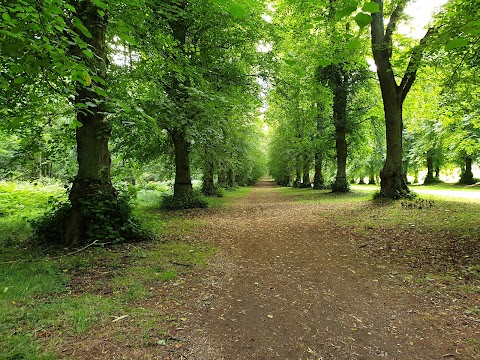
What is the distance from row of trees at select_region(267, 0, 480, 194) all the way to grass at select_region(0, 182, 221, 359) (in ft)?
12.2

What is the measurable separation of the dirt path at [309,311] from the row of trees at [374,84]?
9.89 feet

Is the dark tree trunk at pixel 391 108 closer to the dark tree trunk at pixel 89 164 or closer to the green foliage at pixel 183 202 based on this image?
the green foliage at pixel 183 202

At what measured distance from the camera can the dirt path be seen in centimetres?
308

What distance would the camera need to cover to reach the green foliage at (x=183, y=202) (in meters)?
14.0

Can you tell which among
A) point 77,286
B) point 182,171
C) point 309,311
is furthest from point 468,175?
point 77,286

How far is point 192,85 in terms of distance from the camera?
8648 millimetres

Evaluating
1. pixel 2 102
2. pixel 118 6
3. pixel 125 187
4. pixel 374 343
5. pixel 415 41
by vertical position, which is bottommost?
pixel 374 343

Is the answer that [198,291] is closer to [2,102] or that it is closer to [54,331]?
[54,331]

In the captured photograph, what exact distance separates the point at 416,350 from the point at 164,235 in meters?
6.51

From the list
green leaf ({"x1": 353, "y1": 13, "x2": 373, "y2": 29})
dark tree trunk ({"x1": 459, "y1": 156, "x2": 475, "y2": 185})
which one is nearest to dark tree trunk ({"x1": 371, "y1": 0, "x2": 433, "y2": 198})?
green leaf ({"x1": 353, "y1": 13, "x2": 373, "y2": 29})

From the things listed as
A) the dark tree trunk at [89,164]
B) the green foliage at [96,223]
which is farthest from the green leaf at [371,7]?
the green foliage at [96,223]

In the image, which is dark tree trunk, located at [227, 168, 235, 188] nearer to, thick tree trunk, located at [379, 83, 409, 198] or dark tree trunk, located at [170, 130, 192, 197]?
dark tree trunk, located at [170, 130, 192, 197]

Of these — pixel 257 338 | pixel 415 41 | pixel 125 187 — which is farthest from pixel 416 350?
pixel 415 41

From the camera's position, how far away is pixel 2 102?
16.0 ft
